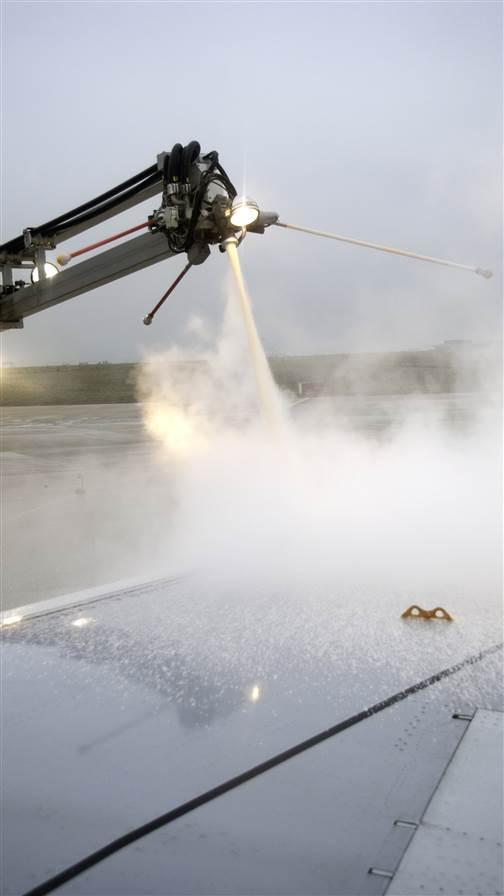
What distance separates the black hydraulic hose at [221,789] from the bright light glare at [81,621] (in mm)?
1440

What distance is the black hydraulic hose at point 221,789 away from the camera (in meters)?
1.64

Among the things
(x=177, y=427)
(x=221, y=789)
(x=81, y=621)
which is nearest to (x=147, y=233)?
(x=81, y=621)

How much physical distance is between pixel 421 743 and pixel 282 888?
72 centimetres

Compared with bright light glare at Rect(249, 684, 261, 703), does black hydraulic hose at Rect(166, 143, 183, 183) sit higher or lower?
higher

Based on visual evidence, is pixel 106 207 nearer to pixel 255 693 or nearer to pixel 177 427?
pixel 255 693

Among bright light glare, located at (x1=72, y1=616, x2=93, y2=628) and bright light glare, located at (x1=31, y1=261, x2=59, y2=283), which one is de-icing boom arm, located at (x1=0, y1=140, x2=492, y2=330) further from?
bright light glare, located at (x1=72, y1=616, x2=93, y2=628)

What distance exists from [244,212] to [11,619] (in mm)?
2068

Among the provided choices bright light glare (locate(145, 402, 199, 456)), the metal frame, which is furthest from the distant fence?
the metal frame

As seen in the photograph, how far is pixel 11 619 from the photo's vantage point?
342cm

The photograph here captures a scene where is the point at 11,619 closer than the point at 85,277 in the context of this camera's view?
Yes

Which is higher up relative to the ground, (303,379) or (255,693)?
(303,379)

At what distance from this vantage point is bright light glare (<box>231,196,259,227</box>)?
3408mm

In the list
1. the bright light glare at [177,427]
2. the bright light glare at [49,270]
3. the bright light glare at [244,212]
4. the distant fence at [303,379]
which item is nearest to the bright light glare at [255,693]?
the bright light glare at [244,212]

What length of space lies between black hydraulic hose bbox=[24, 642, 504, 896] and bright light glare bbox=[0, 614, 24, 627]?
170 centimetres
